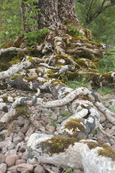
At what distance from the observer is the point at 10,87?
13.6 feet

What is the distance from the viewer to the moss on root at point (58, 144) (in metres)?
1.58

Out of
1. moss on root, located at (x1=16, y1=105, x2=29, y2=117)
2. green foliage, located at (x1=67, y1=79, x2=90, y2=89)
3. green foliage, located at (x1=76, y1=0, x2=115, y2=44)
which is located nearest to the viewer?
moss on root, located at (x1=16, y1=105, x2=29, y2=117)

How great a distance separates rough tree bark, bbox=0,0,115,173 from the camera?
4.93ft

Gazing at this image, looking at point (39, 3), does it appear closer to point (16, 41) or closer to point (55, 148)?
point (16, 41)

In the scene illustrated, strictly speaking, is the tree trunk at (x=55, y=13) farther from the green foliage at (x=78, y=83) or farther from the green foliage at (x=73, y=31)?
the green foliage at (x=78, y=83)

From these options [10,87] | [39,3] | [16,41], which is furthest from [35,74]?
[39,3]

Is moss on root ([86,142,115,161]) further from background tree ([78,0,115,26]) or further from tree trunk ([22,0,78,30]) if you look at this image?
background tree ([78,0,115,26])

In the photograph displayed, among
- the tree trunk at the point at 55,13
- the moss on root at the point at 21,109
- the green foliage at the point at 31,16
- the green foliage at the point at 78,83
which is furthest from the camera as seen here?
the tree trunk at the point at 55,13

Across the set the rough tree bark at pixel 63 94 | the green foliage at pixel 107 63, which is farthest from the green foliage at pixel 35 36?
the green foliage at pixel 107 63

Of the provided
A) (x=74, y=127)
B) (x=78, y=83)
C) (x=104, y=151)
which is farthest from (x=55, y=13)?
(x=104, y=151)

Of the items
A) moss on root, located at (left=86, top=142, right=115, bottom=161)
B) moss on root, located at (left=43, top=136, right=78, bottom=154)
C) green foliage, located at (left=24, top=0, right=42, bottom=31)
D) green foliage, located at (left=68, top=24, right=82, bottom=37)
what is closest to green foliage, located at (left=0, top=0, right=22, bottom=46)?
green foliage, located at (left=24, top=0, right=42, bottom=31)

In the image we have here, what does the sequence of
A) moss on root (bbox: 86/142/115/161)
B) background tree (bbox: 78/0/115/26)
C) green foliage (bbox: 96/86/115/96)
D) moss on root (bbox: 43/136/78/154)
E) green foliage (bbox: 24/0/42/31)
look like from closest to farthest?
moss on root (bbox: 86/142/115/161)
moss on root (bbox: 43/136/78/154)
green foliage (bbox: 96/86/115/96)
green foliage (bbox: 24/0/42/31)
background tree (bbox: 78/0/115/26)

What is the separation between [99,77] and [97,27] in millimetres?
13020

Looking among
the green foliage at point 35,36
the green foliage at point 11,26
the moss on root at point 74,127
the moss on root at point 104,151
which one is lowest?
the moss on root at point 74,127
